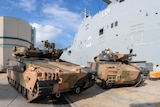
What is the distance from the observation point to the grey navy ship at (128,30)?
14773mm

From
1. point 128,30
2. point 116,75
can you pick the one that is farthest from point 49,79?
point 128,30

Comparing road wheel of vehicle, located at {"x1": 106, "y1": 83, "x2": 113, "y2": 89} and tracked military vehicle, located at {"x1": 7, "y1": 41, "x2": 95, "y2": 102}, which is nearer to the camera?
tracked military vehicle, located at {"x1": 7, "y1": 41, "x2": 95, "y2": 102}

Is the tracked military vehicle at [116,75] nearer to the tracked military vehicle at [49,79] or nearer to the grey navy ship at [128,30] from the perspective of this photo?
the tracked military vehicle at [49,79]

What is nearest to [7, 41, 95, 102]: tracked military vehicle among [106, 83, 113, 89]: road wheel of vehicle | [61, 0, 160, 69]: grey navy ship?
[106, 83, 113, 89]: road wheel of vehicle

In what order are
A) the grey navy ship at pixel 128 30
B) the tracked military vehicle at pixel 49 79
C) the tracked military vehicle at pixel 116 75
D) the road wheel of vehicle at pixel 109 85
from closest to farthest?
1. the tracked military vehicle at pixel 49 79
2. the tracked military vehicle at pixel 116 75
3. the road wheel of vehicle at pixel 109 85
4. the grey navy ship at pixel 128 30

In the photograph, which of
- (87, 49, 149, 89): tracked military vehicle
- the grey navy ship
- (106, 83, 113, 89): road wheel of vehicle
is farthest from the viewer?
the grey navy ship

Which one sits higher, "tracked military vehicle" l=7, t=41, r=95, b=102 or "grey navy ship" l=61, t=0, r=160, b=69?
"grey navy ship" l=61, t=0, r=160, b=69

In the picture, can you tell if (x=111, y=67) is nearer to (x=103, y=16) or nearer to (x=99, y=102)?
(x=99, y=102)

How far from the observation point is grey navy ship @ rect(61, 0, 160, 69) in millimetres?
14773

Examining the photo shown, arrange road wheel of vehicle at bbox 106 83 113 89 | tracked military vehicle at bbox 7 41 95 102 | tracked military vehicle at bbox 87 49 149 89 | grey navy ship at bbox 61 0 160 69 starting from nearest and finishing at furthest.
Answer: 1. tracked military vehicle at bbox 7 41 95 102
2. tracked military vehicle at bbox 87 49 149 89
3. road wheel of vehicle at bbox 106 83 113 89
4. grey navy ship at bbox 61 0 160 69

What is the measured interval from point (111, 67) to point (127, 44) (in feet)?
21.8

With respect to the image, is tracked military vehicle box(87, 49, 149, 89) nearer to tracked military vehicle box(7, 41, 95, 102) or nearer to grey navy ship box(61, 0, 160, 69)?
tracked military vehicle box(7, 41, 95, 102)

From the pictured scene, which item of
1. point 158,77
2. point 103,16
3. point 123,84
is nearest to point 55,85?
point 123,84

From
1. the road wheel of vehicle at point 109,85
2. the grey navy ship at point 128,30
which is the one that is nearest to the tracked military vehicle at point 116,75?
the road wheel of vehicle at point 109,85
